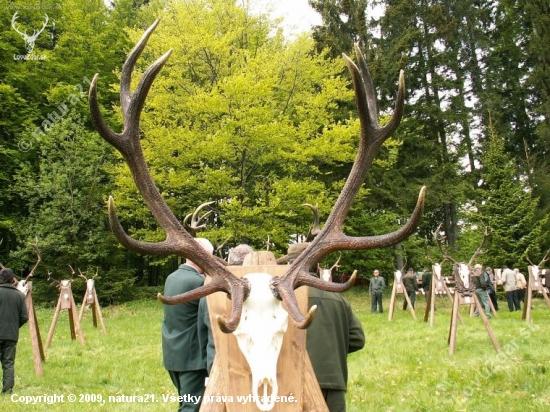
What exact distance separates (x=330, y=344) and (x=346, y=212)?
49.7 inches

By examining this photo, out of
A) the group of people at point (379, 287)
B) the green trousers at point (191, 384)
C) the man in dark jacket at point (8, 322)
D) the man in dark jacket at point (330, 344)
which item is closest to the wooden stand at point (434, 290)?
the group of people at point (379, 287)

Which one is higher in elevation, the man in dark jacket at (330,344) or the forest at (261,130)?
the forest at (261,130)

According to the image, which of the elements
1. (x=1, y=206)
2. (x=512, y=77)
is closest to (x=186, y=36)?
(x=1, y=206)

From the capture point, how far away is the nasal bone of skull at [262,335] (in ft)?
8.02

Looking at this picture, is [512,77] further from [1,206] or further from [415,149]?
[1,206]

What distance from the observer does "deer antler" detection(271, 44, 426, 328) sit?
2.72 metres

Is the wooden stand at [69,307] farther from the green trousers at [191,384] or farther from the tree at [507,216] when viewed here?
the tree at [507,216]

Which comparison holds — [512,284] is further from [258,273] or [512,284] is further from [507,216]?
[258,273]

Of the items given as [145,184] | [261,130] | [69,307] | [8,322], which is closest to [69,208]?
[261,130]

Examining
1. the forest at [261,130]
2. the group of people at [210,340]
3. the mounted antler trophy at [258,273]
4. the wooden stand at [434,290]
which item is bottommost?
the wooden stand at [434,290]

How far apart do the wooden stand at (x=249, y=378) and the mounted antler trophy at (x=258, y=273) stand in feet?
0.05

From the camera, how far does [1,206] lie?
1037 inches

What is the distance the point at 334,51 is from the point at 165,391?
25.2 meters

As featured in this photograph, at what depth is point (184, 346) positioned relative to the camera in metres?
4.81
